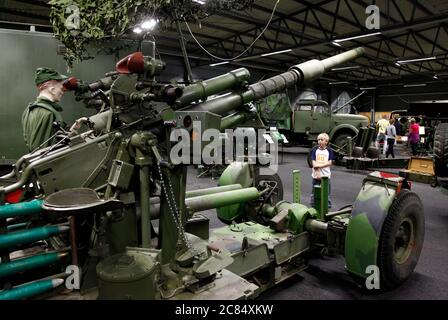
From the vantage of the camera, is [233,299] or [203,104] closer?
[233,299]

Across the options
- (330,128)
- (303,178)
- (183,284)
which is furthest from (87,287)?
(330,128)

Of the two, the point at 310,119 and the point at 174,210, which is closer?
the point at 174,210

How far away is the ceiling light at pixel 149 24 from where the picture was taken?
10.1ft

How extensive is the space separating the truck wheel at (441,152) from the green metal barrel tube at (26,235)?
17.7ft

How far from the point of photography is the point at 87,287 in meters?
2.11

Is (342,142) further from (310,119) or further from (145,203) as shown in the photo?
(145,203)

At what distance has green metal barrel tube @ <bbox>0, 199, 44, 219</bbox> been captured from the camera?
68.4 inches

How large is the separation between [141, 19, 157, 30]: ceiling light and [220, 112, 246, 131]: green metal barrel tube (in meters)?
1.10

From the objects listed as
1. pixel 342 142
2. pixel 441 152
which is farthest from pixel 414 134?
pixel 441 152

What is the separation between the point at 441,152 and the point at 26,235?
562 cm

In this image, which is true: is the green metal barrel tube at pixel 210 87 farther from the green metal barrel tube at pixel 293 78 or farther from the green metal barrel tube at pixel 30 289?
the green metal barrel tube at pixel 30 289

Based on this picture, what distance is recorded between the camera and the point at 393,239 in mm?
2896
